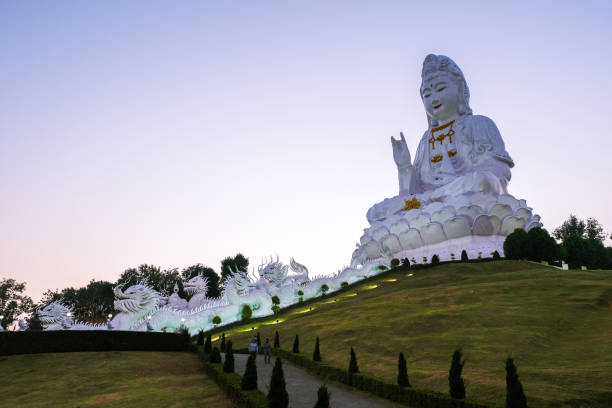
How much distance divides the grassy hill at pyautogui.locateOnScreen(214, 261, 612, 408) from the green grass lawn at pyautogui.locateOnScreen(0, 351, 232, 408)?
335 centimetres

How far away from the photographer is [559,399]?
7199mm

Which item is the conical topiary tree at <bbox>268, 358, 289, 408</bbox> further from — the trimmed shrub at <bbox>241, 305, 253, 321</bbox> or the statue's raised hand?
the statue's raised hand

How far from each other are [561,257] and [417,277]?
1045 cm

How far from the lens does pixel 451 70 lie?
129 feet

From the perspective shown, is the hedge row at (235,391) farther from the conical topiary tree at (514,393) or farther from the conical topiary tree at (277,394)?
the conical topiary tree at (514,393)

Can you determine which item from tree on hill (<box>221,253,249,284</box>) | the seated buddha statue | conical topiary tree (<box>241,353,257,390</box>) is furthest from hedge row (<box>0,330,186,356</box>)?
tree on hill (<box>221,253,249,284</box>)

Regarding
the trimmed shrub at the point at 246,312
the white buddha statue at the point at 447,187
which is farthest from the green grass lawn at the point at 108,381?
the white buddha statue at the point at 447,187

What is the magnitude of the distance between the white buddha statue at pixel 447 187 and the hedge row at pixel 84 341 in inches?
832

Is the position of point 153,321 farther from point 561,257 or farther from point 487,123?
point 487,123

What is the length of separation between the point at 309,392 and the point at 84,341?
10048mm

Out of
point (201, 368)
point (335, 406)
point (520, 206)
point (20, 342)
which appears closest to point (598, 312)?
point (335, 406)

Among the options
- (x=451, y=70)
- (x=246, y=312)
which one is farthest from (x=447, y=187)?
(x=246, y=312)

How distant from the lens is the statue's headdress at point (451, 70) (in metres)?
39.3

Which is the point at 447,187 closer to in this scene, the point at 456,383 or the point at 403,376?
the point at 403,376
